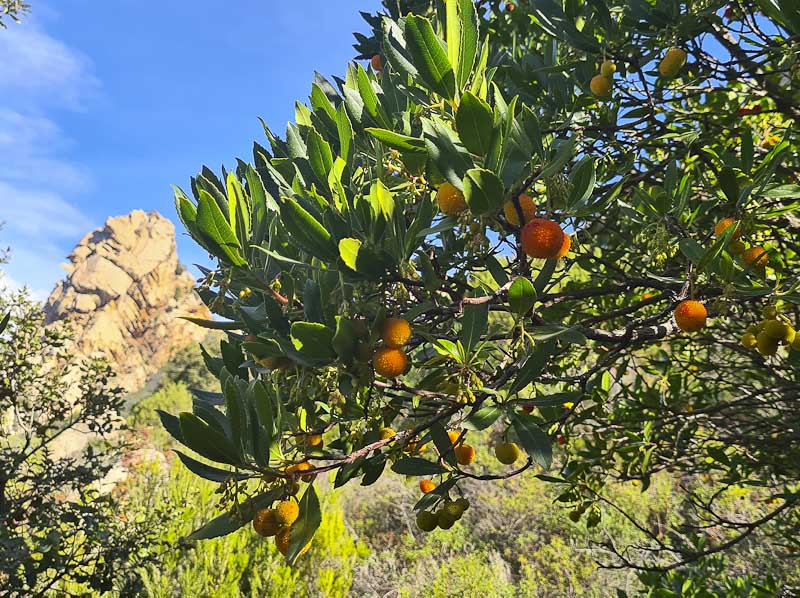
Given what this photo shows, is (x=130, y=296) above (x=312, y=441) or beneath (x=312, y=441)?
above

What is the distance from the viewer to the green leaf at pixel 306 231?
105 cm

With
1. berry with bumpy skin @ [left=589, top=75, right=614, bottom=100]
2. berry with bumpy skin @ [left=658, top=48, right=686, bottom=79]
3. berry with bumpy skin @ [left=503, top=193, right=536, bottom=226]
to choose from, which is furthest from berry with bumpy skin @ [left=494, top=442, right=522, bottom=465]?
berry with bumpy skin @ [left=658, top=48, right=686, bottom=79]

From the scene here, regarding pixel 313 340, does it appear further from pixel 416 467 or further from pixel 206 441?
pixel 416 467

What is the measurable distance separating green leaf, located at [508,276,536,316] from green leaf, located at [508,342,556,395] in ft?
0.40

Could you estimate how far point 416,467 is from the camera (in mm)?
1403

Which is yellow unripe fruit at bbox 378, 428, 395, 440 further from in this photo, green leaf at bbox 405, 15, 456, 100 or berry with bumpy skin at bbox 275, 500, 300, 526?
green leaf at bbox 405, 15, 456, 100

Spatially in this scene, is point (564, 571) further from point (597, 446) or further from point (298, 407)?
point (298, 407)

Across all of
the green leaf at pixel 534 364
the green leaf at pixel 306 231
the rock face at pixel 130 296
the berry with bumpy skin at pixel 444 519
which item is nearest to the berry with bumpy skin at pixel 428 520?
the berry with bumpy skin at pixel 444 519

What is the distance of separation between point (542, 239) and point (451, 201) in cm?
22

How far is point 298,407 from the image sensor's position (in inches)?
53.7

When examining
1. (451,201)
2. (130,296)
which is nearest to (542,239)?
(451,201)

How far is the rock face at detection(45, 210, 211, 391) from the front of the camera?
37781 mm

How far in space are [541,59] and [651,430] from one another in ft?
6.09

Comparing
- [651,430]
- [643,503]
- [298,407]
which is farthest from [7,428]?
[643,503]
